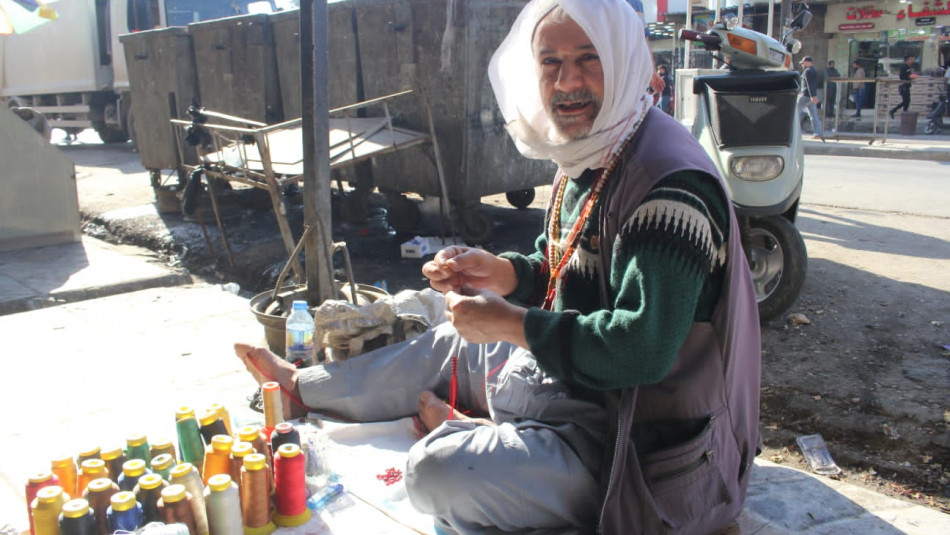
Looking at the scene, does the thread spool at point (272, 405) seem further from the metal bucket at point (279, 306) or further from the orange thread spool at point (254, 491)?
the metal bucket at point (279, 306)

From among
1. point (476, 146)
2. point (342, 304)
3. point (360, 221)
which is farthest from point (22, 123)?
point (342, 304)

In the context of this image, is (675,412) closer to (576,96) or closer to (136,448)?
(576,96)

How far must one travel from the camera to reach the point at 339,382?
8.79ft

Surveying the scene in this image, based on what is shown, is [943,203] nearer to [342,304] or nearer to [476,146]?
[476,146]

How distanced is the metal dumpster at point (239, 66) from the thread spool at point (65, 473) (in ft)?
20.9

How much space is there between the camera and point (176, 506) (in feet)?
5.87

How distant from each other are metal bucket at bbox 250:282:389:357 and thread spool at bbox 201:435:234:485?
119cm

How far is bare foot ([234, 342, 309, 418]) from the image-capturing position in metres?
2.73

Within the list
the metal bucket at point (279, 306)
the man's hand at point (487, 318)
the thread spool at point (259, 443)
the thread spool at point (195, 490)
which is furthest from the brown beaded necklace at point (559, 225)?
the metal bucket at point (279, 306)

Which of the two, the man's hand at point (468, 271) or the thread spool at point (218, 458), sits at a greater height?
the man's hand at point (468, 271)

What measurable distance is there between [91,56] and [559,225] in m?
16.1

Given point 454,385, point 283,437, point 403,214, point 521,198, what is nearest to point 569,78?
point 454,385

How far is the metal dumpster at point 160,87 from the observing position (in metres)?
8.59

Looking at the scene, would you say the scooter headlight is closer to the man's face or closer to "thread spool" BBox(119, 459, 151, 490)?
the man's face
